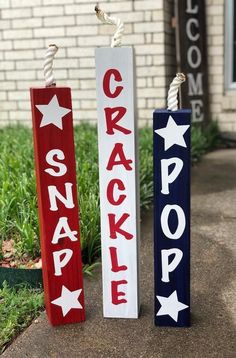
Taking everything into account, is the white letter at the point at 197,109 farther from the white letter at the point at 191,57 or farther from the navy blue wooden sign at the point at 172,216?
the navy blue wooden sign at the point at 172,216

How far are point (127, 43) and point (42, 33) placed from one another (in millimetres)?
1157

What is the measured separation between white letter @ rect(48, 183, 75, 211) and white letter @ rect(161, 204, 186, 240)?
1.51 ft

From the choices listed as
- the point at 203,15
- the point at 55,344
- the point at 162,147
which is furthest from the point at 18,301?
the point at 203,15

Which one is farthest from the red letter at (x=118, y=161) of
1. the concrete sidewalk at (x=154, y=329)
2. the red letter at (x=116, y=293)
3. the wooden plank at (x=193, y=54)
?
the wooden plank at (x=193, y=54)

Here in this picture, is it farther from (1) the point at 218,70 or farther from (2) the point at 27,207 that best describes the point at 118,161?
(1) the point at 218,70

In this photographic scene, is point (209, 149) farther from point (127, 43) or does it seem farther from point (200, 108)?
point (127, 43)

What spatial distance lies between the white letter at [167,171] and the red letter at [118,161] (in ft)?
0.59

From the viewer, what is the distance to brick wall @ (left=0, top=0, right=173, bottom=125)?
6.25 meters

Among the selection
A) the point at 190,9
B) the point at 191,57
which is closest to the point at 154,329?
the point at 191,57

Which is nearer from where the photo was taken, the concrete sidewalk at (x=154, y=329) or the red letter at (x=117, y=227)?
the concrete sidewalk at (x=154, y=329)

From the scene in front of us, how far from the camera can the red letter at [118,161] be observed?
2.43m

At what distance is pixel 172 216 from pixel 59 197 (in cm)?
56

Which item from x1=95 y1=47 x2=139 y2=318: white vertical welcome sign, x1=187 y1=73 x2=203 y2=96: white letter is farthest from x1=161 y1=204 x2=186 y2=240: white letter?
x1=187 y1=73 x2=203 y2=96: white letter

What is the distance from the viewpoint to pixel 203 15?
6.62 meters
